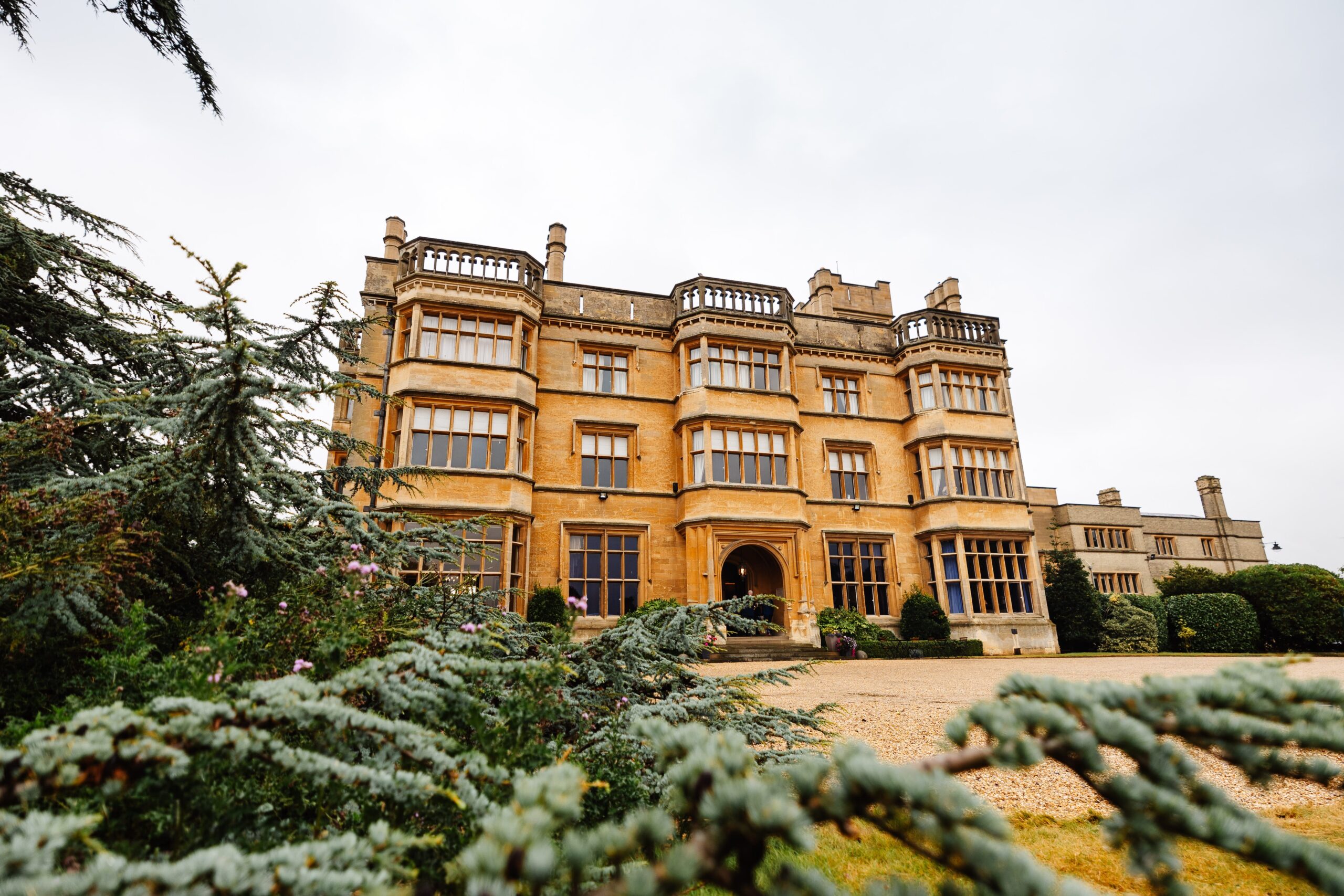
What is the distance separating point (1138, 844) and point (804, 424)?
697 inches

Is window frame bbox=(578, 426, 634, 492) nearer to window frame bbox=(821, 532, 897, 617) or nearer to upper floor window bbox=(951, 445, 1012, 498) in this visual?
window frame bbox=(821, 532, 897, 617)

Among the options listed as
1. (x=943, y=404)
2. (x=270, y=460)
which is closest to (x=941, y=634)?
(x=943, y=404)

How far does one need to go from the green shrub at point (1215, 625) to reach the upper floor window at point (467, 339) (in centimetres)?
2285

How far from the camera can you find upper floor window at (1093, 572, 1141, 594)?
111ft

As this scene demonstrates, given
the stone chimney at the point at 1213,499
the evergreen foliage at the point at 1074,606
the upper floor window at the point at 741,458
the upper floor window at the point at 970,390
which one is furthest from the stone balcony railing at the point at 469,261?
the stone chimney at the point at 1213,499

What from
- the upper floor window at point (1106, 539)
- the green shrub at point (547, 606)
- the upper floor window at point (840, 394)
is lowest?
the green shrub at point (547, 606)

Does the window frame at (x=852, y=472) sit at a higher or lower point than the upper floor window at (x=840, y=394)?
lower

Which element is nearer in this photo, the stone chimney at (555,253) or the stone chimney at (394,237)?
the stone chimney at (394,237)

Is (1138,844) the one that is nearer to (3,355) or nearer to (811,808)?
(811,808)

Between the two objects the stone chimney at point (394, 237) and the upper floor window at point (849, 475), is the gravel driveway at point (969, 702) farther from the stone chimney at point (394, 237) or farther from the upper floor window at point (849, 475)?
the stone chimney at point (394, 237)

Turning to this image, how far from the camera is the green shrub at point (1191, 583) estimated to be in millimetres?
22484

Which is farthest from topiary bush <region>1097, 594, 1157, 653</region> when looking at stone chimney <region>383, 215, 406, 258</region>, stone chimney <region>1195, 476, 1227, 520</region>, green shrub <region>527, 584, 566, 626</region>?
stone chimney <region>1195, 476, 1227, 520</region>

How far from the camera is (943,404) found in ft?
61.0

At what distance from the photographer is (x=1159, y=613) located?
20562 millimetres
